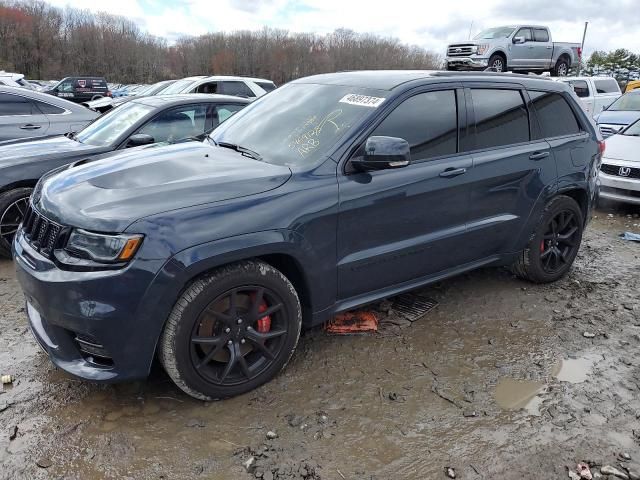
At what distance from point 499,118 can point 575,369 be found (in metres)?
1.91

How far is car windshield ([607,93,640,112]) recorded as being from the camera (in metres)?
11.9

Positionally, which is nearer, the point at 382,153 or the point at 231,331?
the point at 231,331

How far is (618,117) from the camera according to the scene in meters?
11.6

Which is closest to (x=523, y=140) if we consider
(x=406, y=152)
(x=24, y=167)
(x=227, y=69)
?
(x=406, y=152)

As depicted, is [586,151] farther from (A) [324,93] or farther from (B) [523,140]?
(A) [324,93]

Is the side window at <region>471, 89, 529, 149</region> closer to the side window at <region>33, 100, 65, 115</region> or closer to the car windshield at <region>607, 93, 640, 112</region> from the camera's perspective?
the side window at <region>33, 100, 65, 115</region>

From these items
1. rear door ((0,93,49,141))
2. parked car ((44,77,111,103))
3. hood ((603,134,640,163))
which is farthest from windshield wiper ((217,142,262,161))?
parked car ((44,77,111,103))

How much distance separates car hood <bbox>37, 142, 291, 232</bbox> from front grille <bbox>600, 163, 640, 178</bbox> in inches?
245

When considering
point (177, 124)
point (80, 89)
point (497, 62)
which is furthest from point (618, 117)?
point (80, 89)

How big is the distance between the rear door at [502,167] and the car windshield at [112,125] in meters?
3.58

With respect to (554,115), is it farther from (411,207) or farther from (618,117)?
(618,117)

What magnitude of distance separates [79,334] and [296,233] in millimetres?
1234

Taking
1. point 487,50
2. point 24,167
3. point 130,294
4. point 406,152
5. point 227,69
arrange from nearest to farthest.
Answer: point 130,294 < point 406,152 < point 24,167 < point 487,50 < point 227,69

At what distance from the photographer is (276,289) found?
2.86m
